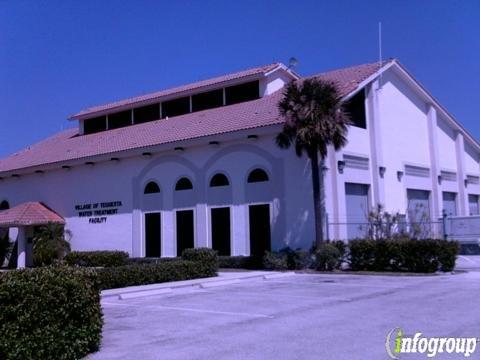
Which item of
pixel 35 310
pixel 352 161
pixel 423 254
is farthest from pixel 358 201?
pixel 35 310

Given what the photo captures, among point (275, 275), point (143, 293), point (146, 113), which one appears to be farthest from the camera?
point (146, 113)

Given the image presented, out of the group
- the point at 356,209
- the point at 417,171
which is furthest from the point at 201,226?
the point at 417,171

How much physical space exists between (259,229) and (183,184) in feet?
17.3

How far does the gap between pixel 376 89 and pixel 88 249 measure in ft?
61.2

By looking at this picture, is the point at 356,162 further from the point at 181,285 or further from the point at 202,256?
the point at 181,285

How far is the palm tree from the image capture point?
2314 centimetres

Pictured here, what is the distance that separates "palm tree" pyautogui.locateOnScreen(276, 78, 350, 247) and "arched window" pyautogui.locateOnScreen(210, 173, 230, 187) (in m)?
4.56

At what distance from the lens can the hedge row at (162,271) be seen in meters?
18.1

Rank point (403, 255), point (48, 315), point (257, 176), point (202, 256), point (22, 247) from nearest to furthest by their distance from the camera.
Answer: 1. point (48, 315)
2. point (202, 256)
3. point (403, 255)
4. point (257, 176)
5. point (22, 247)

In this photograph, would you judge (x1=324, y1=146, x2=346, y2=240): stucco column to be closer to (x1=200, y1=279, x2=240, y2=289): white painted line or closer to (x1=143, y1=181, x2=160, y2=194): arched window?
(x1=200, y1=279, x2=240, y2=289): white painted line

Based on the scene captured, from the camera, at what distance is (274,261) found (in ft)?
79.6

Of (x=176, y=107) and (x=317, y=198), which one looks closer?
(x=317, y=198)

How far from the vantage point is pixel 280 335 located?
31.8 ft

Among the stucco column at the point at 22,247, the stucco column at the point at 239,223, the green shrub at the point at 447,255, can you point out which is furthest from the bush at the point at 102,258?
the green shrub at the point at 447,255
